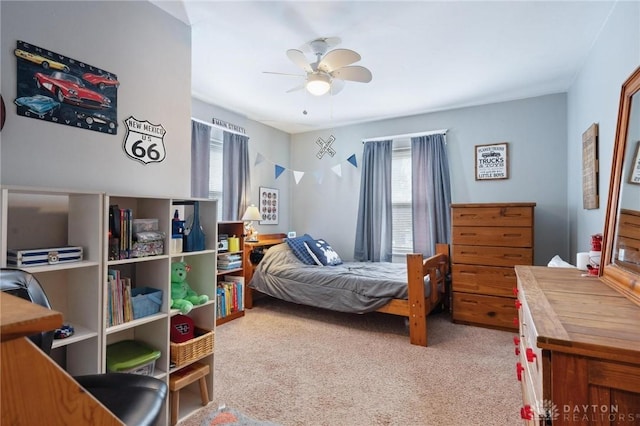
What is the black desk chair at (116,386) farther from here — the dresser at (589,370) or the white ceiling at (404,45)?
the white ceiling at (404,45)

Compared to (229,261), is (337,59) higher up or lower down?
higher up

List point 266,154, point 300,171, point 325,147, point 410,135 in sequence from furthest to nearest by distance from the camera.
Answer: point 300,171, point 325,147, point 266,154, point 410,135

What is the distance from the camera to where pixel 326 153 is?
15.6ft

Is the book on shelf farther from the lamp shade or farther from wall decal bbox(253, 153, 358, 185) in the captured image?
wall decal bbox(253, 153, 358, 185)

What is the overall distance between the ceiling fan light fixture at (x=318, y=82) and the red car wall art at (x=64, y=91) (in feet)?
4.28

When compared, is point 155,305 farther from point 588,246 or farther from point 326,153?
point 326,153

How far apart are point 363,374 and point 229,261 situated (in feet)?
6.14

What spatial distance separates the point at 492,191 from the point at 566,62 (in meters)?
1.44

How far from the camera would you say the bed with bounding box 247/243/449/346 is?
2820 mm

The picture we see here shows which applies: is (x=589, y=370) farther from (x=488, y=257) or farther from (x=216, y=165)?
(x=216, y=165)

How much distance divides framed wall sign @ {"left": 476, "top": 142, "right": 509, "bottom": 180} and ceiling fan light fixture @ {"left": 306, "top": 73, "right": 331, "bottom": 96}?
2251mm

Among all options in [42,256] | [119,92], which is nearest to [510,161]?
[119,92]

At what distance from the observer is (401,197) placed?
4234mm

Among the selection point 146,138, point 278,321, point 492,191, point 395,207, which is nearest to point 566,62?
point 492,191
